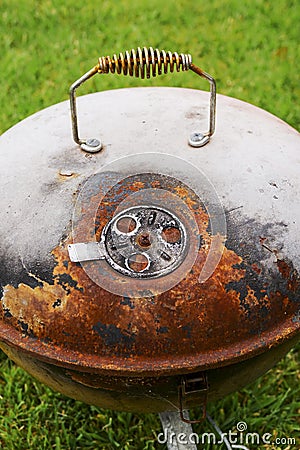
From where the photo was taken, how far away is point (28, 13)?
16.7 feet

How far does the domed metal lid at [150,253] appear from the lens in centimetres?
173

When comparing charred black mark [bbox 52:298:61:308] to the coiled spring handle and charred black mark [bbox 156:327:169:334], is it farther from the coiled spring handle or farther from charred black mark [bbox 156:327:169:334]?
the coiled spring handle

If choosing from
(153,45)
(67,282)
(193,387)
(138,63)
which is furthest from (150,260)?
(153,45)

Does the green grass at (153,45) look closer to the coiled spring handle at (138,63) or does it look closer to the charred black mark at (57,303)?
the charred black mark at (57,303)

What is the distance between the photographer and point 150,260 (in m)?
1.77

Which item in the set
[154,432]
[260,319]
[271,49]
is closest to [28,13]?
[271,49]

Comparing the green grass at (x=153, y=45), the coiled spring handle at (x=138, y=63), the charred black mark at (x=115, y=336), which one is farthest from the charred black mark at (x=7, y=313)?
the green grass at (x=153, y=45)

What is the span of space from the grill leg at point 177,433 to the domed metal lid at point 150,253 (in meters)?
0.71

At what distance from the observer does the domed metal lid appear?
173 centimetres

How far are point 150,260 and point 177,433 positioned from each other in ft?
2.91

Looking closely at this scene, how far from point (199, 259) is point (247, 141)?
1.72ft

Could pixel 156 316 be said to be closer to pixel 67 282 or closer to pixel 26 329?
pixel 67 282

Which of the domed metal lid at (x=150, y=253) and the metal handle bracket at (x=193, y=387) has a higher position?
the domed metal lid at (x=150, y=253)

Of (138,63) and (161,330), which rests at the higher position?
(138,63)
